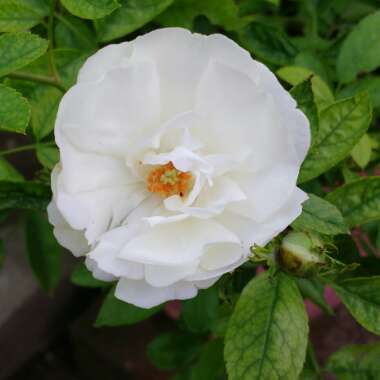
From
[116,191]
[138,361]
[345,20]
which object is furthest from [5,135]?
[116,191]

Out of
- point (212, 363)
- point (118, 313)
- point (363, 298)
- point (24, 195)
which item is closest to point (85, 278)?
point (118, 313)

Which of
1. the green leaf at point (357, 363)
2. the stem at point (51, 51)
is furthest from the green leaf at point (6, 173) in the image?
the green leaf at point (357, 363)

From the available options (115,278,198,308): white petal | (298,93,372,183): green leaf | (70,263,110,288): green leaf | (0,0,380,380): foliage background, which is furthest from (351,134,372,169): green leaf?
(70,263,110,288): green leaf

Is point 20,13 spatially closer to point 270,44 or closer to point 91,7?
point 91,7

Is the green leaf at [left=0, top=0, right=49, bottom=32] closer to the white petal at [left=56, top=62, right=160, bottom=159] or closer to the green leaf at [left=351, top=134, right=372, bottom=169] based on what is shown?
the white petal at [left=56, top=62, right=160, bottom=159]

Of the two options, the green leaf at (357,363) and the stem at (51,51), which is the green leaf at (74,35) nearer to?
the stem at (51,51)

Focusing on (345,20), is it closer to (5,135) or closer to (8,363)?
(5,135)

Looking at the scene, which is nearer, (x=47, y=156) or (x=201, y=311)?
(x=47, y=156)
